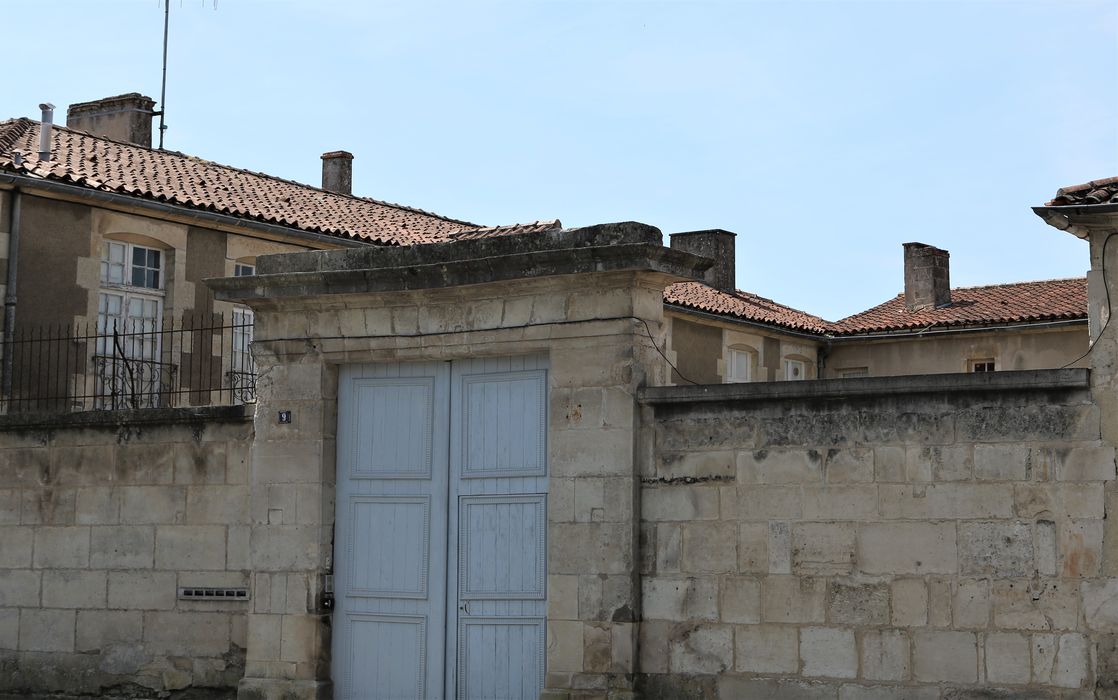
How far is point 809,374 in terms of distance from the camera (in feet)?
97.8

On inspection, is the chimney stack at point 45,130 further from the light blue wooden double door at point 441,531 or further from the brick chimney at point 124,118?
the light blue wooden double door at point 441,531

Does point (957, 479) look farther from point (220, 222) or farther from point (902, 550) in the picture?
point (220, 222)

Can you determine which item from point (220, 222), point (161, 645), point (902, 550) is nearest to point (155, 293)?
point (220, 222)

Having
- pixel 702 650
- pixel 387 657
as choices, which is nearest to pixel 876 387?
pixel 702 650

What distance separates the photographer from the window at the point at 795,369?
28.9 metres

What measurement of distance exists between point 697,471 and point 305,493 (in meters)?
2.75

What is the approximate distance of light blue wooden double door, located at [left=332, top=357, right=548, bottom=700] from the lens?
8.88 metres

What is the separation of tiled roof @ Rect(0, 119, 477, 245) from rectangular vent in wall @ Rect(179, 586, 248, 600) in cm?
722

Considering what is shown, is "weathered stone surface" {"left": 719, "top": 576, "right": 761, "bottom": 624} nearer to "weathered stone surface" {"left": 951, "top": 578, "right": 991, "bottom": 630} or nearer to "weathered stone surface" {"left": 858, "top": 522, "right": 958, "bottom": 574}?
"weathered stone surface" {"left": 858, "top": 522, "right": 958, "bottom": 574}

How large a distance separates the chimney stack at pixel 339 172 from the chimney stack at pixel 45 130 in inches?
300

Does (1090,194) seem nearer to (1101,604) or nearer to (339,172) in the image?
Result: (1101,604)

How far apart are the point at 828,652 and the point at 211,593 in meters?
4.39

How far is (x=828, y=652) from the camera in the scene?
25.7 ft

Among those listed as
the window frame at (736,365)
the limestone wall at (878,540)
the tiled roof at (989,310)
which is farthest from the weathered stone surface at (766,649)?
the tiled roof at (989,310)
